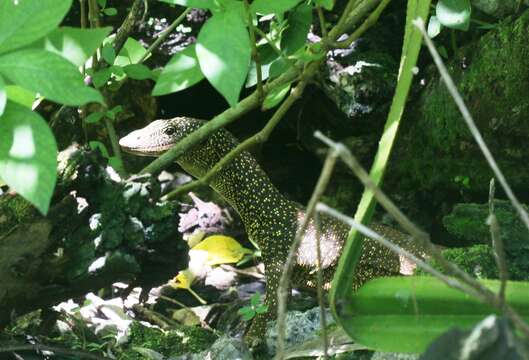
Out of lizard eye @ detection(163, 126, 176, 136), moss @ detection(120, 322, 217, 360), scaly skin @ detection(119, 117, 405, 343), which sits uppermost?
lizard eye @ detection(163, 126, 176, 136)

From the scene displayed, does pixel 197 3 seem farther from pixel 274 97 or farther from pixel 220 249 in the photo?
pixel 220 249

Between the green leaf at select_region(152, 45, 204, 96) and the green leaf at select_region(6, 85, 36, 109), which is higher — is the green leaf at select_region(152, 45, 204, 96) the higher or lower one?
the higher one

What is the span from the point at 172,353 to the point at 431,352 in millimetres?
1990

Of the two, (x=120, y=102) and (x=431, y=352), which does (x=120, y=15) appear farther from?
(x=431, y=352)

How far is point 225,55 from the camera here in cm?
136

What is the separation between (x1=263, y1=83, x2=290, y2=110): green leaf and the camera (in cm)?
214

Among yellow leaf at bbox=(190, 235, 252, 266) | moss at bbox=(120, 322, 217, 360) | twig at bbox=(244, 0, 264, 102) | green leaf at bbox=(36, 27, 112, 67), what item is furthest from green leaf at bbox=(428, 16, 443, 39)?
yellow leaf at bbox=(190, 235, 252, 266)

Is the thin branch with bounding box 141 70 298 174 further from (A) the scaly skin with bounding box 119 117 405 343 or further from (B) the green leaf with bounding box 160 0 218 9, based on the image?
(A) the scaly skin with bounding box 119 117 405 343

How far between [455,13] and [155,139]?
69.2 inches

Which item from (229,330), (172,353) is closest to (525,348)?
(172,353)

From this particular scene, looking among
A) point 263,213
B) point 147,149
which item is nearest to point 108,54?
point 147,149

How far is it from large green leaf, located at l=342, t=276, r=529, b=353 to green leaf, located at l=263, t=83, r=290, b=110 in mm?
764

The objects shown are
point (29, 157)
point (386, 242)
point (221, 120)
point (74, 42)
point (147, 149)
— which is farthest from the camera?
point (147, 149)

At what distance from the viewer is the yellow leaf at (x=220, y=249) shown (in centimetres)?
463
